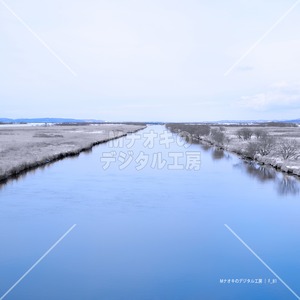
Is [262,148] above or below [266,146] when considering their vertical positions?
below

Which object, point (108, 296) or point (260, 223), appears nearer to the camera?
point (108, 296)

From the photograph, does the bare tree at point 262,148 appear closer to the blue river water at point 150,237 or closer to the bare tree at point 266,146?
the bare tree at point 266,146

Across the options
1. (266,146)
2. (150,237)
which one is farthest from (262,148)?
(150,237)

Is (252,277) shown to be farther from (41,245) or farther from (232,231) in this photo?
(41,245)

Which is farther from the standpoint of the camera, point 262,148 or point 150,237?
point 262,148

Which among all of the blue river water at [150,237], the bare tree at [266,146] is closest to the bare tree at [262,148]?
the bare tree at [266,146]

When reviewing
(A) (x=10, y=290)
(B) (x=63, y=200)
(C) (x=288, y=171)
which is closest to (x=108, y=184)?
(B) (x=63, y=200)

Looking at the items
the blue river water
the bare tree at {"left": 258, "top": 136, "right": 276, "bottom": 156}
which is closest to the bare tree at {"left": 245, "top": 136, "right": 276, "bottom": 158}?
the bare tree at {"left": 258, "top": 136, "right": 276, "bottom": 156}

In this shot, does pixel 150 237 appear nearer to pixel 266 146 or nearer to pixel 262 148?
pixel 266 146
